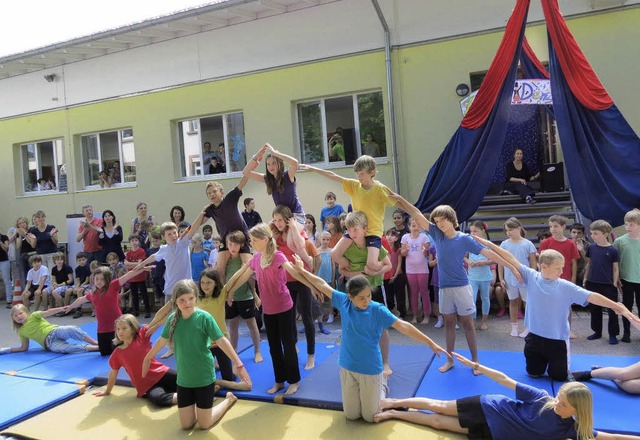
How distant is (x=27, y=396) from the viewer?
5141mm

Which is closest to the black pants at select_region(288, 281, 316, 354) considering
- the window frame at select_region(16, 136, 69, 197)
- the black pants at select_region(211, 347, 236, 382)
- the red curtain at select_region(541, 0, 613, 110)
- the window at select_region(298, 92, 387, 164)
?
the black pants at select_region(211, 347, 236, 382)

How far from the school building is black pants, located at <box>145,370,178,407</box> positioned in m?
5.80

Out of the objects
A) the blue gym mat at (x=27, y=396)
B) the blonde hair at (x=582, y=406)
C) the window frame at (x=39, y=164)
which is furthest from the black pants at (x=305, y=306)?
the window frame at (x=39, y=164)

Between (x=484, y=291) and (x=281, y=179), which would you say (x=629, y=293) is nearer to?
(x=484, y=291)

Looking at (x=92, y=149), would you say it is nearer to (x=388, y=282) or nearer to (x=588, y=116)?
(x=388, y=282)

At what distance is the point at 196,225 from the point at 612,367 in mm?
4611

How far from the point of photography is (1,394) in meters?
5.29

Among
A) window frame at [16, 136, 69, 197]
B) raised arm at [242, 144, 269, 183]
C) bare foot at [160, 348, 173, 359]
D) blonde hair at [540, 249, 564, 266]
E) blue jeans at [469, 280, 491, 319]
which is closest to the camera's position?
blonde hair at [540, 249, 564, 266]

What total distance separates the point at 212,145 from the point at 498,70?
6969 mm

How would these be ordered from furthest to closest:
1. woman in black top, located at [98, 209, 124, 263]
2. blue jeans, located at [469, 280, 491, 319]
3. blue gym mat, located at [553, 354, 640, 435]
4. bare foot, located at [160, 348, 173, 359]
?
woman in black top, located at [98, 209, 124, 263] < blue jeans, located at [469, 280, 491, 319] < bare foot, located at [160, 348, 173, 359] < blue gym mat, located at [553, 354, 640, 435]

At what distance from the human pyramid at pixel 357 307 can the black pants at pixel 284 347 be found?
0.03ft

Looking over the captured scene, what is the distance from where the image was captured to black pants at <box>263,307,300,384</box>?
4.73 m

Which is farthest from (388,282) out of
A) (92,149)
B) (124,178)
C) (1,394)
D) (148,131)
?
(92,149)

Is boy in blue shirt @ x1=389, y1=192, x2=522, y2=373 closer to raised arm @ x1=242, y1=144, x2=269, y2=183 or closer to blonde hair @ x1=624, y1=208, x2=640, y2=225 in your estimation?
raised arm @ x1=242, y1=144, x2=269, y2=183
